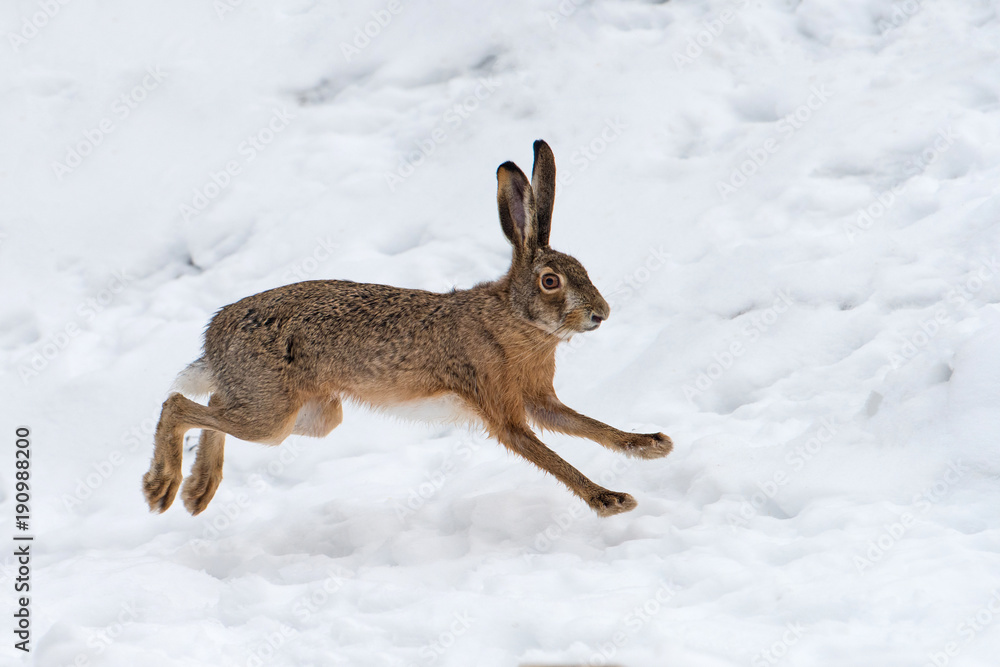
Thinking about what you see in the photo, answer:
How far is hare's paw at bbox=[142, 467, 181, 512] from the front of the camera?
5.45 m

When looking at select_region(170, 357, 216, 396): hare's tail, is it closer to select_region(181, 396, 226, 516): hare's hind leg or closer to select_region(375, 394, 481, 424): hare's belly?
select_region(181, 396, 226, 516): hare's hind leg

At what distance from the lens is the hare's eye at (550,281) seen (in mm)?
4938

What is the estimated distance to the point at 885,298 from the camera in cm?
560

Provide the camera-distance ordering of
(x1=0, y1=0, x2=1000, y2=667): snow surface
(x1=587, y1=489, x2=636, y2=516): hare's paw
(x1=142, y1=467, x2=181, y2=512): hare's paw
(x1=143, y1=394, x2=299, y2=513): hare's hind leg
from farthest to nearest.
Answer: (x1=142, y1=467, x2=181, y2=512): hare's paw, (x1=143, y1=394, x2=299, y2=513): hare's hind leg, (x1=587, y1=489, x2=636, y2=516): hare's paw, (x1=0, y1=0, x2=1000, y2=667): snow surface

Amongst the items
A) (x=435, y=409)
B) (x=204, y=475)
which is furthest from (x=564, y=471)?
(x=204, y=475)

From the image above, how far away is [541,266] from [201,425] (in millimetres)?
2084

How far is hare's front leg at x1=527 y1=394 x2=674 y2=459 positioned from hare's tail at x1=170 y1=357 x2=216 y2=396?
6.10 feet

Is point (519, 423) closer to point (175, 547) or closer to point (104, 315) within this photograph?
point (175, 547)

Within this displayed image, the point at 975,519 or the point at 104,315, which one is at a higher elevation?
the point at 975,519

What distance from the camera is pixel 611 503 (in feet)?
15.5

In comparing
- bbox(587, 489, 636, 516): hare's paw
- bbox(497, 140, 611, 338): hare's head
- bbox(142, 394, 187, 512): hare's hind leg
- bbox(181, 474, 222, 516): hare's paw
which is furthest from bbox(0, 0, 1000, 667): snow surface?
bbox(497, 140, 611, 338): hare's head

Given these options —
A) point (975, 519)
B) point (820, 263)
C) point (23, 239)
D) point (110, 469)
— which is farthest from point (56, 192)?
point (975, 519)

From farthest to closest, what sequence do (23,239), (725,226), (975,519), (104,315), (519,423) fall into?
1. (23,239)
2. (104,315)
3. (725,226)
4. (519,423)
5. (975,519)

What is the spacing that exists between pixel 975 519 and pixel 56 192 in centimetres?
781
